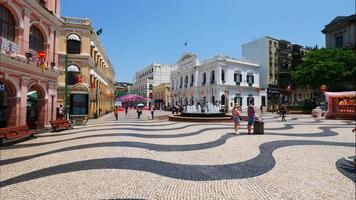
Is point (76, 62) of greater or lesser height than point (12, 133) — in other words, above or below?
above

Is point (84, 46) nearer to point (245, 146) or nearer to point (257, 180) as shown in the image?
point (245, 146)

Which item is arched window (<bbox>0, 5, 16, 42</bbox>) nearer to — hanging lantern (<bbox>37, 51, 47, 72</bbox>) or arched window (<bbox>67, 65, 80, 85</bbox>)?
hanging lantern (<bbox>37, 51, 47, 72</bbox>)

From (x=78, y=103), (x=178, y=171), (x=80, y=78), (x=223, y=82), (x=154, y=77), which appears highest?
(x=154, y=77)

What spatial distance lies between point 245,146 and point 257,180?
13.6 ft

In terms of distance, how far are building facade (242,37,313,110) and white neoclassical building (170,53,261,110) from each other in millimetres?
2869

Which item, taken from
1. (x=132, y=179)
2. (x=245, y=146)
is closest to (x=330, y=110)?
(x=245, y=146)

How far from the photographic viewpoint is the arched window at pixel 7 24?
13062 mm

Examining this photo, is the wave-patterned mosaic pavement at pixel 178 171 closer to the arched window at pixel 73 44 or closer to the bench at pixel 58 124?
the bench at pixel 58 124

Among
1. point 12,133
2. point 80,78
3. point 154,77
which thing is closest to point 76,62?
point 80,78

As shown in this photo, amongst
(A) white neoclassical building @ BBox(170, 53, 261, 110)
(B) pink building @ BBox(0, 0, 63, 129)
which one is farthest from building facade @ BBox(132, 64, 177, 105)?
(B) pink building @ BBox(0, 0, 63, 129)

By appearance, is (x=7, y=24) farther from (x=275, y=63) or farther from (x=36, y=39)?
(x=275, y=63)

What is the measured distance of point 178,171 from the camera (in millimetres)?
6773

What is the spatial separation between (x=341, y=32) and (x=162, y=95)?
4911 centimetres

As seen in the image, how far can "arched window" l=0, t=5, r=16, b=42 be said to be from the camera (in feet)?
42.9
